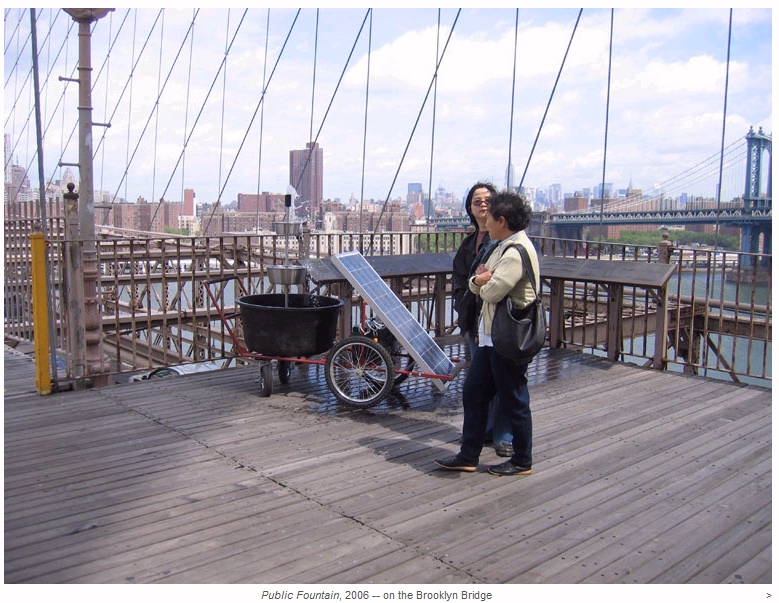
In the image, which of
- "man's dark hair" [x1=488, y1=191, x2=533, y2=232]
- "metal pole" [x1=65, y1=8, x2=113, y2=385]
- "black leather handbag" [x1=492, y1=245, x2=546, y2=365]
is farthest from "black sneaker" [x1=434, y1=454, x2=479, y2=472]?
"metal pole" [x1=65, y1=8, x2=113, y2=385]

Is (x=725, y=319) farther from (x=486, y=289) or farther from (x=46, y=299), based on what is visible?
(x=46, y=299)

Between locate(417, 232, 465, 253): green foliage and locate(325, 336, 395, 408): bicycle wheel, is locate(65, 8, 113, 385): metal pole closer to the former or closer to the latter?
locate(325, 336, 395, 408): bicycle wheel

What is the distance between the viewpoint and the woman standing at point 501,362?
143 inches

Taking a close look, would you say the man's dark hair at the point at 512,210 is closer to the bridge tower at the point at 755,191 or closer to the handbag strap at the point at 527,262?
the handbag strap at the point at 527,262

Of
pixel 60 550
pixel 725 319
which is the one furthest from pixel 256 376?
pixel 725 319

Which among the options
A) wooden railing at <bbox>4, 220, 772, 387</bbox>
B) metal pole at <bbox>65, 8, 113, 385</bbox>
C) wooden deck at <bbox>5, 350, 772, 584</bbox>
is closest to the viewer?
wooden deck at <bbox>5, 350, 772, 584</bbox>

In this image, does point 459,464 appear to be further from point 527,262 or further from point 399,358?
point 399,358

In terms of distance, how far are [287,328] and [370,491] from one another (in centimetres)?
188

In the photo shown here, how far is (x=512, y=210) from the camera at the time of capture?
3.63 m

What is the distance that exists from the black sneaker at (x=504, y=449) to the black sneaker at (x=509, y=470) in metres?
0.19

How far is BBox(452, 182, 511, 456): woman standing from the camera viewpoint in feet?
13.7

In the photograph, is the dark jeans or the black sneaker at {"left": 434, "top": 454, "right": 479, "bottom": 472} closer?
the dark jeans

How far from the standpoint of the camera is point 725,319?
11.2 meters

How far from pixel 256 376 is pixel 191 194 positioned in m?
17.7
